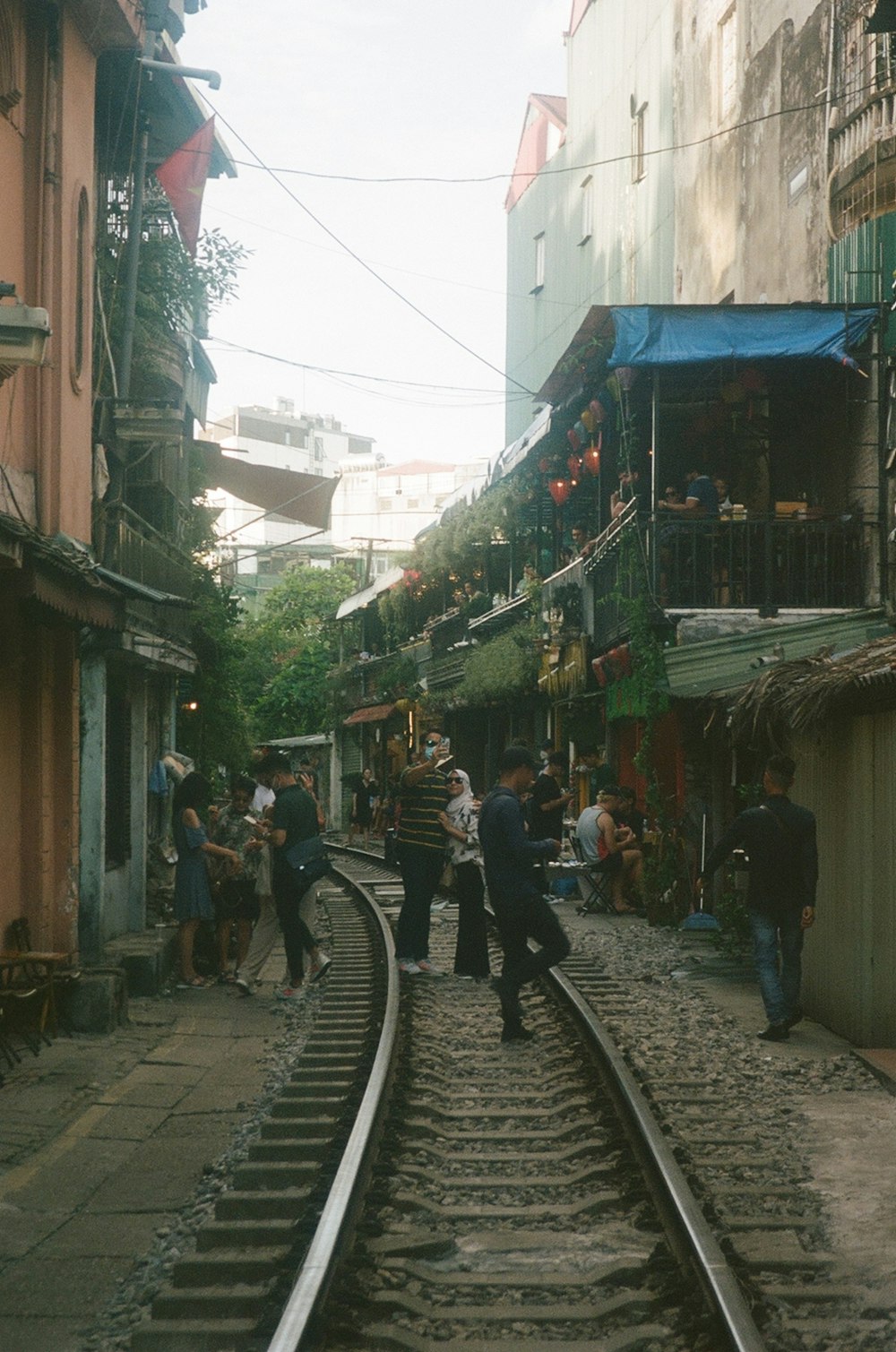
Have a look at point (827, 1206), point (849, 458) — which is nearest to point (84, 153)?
point (849, 458)

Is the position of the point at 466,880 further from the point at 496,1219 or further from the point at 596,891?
the point at 496,1219

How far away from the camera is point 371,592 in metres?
44.9

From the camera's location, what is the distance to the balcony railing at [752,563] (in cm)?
1923

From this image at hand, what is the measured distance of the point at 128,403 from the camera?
655 inches

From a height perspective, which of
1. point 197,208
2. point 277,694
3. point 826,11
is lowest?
point 277,694

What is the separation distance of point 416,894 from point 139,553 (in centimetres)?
653

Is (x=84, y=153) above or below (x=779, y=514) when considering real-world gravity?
above

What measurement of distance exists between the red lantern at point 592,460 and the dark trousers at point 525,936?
494 inches

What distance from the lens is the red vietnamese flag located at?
1875cm

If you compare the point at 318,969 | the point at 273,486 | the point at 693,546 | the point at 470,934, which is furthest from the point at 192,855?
the point at 273,486

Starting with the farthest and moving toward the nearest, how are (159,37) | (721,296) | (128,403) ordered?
(721,296) → (159,37) → (128,403)

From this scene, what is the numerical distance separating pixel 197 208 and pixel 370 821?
25.8 metres

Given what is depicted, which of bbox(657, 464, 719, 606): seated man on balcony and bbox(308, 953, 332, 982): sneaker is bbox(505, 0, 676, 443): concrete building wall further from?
bbox(308, 953, 332, 982): sneaker

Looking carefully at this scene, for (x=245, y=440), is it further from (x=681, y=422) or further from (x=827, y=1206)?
(x=827, y=1206)
